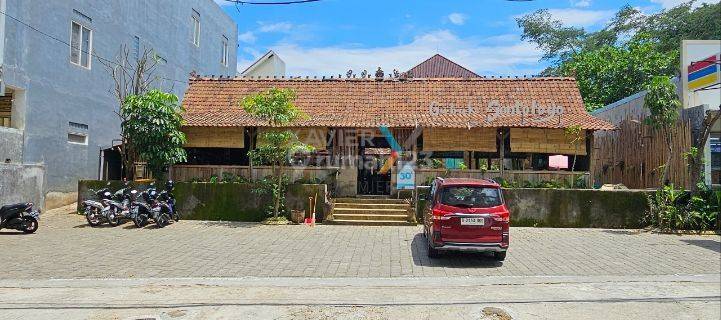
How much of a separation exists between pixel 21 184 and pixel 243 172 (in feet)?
20.2

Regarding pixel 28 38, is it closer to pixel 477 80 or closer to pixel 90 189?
pixel 90 189

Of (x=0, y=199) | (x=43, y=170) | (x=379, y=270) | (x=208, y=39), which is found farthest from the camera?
(x=208, y=39)

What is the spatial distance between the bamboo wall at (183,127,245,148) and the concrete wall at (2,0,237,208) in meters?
3.85

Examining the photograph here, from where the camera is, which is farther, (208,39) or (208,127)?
(208,39)

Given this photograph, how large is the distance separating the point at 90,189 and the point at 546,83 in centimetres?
1566

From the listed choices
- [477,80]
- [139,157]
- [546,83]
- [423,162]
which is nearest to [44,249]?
[139,157]

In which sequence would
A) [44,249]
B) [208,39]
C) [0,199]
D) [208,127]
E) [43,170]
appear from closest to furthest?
[44,249] < [0,199] < [43,170] < [208,127] < [208,39]

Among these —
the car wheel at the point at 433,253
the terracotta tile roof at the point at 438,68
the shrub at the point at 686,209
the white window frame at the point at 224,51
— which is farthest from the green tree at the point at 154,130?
the terracotta tile roof at the point at 438,68

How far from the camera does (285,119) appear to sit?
13172mm

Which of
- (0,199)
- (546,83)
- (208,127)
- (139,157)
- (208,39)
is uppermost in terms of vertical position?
(208,39)

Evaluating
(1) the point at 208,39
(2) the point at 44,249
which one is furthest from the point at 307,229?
(1) the point at 208,39

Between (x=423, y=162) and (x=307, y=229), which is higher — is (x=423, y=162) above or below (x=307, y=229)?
above

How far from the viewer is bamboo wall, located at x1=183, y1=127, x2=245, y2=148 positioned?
589 inches

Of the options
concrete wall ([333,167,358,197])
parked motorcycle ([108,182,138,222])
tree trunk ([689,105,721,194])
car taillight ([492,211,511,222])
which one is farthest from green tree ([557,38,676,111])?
parked motorcycle ([108,182,138,222])
